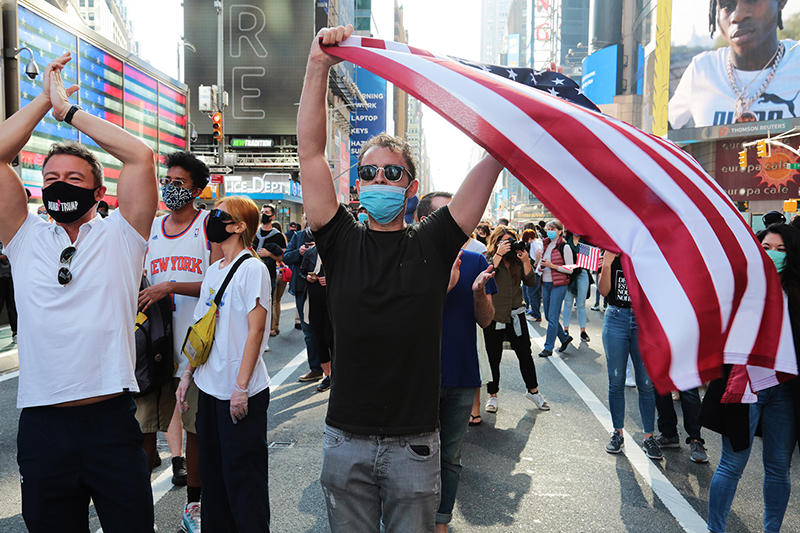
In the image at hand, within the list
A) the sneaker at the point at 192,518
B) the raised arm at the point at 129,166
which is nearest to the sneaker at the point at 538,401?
the sneaker at the point at 192,518

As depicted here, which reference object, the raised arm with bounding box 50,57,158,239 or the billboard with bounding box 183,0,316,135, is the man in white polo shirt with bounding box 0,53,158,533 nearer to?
the raised arm with bounding box 50,57,158,239

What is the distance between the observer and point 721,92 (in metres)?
43.9

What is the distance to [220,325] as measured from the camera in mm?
3387

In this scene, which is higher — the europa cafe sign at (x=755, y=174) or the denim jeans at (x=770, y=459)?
the europa cafe sign at (x=755, y=174)

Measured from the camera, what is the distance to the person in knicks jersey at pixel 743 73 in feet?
131

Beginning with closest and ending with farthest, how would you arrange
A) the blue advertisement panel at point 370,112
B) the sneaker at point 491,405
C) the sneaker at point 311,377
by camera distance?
the sneaker at point 491,405, the sneaker at point 311,377, the blue advertisement panel at point 370,112

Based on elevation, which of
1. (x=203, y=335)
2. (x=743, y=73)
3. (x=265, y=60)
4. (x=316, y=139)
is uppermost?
(x=265, y=60)

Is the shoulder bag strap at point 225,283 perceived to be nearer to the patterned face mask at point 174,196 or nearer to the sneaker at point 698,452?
the patterned face mask at point 174,196

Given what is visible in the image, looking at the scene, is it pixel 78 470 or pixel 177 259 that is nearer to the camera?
pixel 78 470

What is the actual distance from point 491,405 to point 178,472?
11.6 ft

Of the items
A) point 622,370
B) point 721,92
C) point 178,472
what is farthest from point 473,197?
point 721,92

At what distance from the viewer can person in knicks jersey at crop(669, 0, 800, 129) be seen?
40031 mm

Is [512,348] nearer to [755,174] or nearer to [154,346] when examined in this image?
[154,346]

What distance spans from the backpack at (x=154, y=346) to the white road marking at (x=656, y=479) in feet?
11.7
